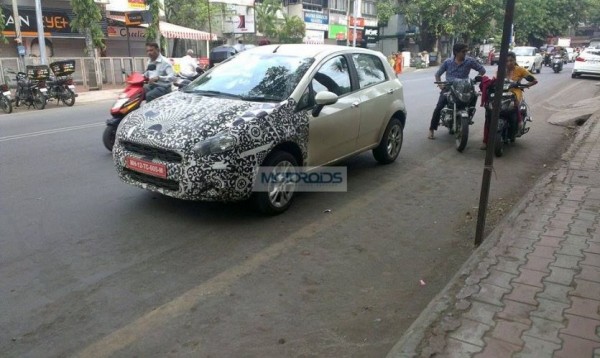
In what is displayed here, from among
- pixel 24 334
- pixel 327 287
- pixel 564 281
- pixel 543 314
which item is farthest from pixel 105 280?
pixel 564 281

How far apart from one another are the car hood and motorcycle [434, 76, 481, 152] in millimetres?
4520

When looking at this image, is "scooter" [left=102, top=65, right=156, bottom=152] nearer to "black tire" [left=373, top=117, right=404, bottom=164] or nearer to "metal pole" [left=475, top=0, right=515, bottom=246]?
"black tire" [left=373, top=117, right=404, bottom=164]

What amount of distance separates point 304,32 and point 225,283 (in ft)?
124

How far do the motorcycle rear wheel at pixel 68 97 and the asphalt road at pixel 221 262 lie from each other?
359 inches

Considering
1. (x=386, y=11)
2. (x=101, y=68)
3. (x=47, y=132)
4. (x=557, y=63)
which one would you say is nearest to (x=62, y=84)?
(x=47, y=132)

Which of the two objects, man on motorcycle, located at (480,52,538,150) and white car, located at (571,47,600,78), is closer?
man on motorcycle, located at (480,52,538,150)

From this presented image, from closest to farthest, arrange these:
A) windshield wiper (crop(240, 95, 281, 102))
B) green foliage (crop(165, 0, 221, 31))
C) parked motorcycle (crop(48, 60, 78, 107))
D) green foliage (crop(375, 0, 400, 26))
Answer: windshield wiper (crop(240, 95, 281, 102)) → parked motorcycle (crop(48, 60, 78, 107)) → green foliage (crop(165, 0, 221, 31)) → green foliage (crop(375, 0, 400, 26))

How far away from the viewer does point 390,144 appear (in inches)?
291

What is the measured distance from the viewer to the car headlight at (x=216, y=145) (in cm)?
452

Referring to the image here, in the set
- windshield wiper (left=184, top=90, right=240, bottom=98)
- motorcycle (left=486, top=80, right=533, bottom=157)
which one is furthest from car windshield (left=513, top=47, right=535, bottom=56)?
windshield wiper (left=184, top=90, right=240, bottom=98)

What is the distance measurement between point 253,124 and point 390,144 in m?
3.15

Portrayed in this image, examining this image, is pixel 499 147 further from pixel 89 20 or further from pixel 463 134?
pixel 89 20

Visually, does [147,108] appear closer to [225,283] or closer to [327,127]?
[327,127]

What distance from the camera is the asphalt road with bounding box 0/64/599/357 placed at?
3143 millimetres
